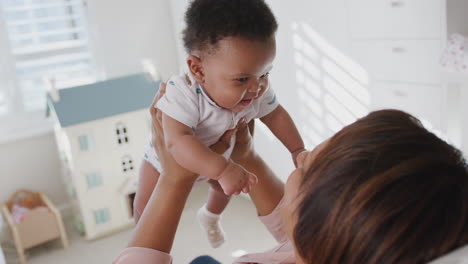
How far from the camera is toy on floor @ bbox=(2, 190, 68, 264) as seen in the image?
246cm

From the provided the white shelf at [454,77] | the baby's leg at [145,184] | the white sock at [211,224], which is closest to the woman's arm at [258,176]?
the baby's leg at [145,184]

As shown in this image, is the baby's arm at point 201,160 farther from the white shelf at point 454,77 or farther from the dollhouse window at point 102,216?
the dollhouse window at point 102,216

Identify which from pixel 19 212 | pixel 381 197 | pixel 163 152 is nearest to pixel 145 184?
pixel 163 152

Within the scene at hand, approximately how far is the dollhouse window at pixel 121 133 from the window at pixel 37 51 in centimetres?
56

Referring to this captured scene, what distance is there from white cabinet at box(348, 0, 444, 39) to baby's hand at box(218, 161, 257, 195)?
3.84ft

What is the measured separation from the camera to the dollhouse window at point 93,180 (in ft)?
8.49

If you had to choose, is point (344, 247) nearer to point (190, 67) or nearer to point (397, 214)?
point (397, 214)

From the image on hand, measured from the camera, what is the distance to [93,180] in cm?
260

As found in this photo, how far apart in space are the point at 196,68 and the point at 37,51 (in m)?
2.19

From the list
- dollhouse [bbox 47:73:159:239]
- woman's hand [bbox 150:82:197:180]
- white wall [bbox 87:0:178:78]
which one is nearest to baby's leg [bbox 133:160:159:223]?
woman's hand [bbox 150:82:197:180]

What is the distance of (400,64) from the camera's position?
1.87 meters

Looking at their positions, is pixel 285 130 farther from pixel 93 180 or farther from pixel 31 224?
pixel 31 224

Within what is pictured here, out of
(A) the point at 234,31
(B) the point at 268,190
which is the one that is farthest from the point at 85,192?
(A) the point at 234,31

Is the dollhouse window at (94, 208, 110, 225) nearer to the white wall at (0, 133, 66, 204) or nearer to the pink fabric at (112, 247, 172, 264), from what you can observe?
the white wall at (0, 133, 66, 204)
